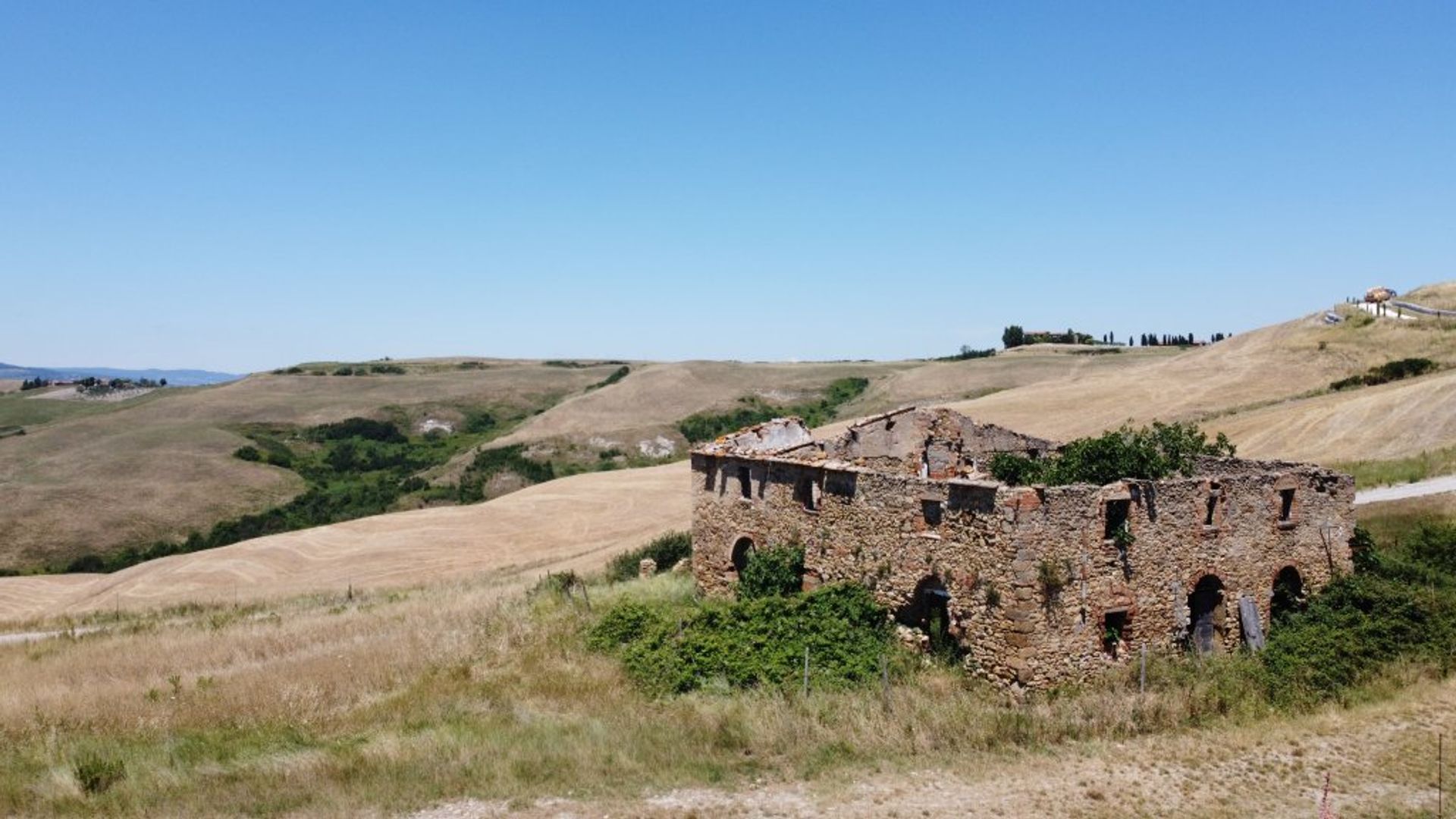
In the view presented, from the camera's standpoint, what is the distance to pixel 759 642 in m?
19.1

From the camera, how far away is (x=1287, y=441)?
42844 mm

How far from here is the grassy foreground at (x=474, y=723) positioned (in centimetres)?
1348

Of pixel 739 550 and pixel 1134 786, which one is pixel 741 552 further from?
pixel 1134 786

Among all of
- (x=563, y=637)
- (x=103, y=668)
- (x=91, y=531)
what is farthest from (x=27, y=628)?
(x=91, y=531)

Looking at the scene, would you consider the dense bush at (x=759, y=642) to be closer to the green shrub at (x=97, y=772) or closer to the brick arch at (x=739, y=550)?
the brick arch at (x=739, y=550)

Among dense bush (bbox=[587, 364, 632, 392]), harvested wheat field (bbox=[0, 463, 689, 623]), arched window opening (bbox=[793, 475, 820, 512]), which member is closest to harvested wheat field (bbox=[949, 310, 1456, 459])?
harvested wheat field (bbox=[0, 463, 689, 623])

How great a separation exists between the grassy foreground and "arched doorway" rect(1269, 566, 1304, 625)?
3151 millimetres

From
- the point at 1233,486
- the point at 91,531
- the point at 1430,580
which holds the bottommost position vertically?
the point at 91,531

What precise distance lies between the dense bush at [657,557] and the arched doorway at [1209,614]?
1720 centimetres

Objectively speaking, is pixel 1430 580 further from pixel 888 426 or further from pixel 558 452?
pixel 558 452

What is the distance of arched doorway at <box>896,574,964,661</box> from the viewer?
19062 mm

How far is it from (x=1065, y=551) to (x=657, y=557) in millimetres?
19045

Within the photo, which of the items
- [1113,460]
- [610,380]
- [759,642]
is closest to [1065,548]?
[1113,460]

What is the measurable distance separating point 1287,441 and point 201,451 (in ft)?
275
